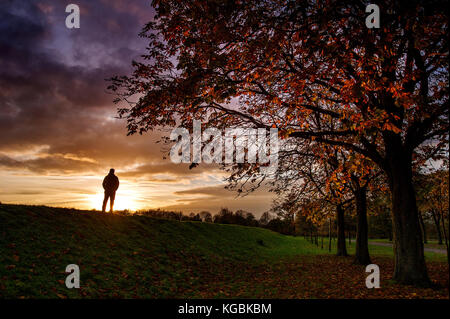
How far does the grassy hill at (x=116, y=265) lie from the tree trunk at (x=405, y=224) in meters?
1.02

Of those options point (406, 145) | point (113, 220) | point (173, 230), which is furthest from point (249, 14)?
point (173, 230)

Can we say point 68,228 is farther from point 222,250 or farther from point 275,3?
point 275,3

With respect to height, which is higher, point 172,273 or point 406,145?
point 406,145

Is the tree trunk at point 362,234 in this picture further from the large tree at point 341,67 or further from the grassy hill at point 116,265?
the large tree at point 341,67

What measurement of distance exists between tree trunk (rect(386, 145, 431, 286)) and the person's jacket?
52.8 feet

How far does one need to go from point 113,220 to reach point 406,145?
17.5 m

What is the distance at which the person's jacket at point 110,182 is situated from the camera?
17547mm

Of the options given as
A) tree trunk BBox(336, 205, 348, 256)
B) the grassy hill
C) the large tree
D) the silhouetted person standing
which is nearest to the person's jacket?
the silhouetted person standing

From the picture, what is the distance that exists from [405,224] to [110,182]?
16692mm

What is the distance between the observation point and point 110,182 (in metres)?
17.6

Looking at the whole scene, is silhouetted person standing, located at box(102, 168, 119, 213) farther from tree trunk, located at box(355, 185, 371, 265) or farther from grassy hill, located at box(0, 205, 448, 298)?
tree trunk, located at box(355, 185, 371, 265)

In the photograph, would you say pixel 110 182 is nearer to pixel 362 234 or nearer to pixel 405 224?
pixel 405 224

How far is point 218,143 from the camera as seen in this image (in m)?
12.5

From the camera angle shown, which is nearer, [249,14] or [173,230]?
[249,14]
